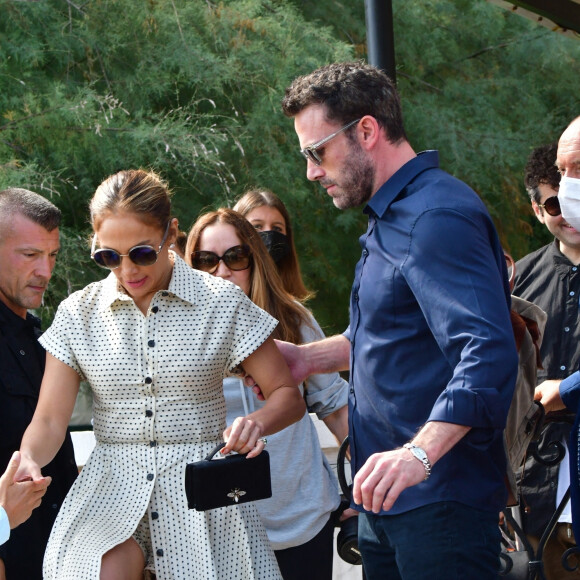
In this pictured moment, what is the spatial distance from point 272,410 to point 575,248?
201 cm

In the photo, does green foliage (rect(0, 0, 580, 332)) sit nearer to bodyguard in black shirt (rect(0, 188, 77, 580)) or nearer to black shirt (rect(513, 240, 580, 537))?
bodyguard in black shirt (rect(0, 188, 77, 580))

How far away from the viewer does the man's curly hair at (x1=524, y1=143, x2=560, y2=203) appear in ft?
14.9

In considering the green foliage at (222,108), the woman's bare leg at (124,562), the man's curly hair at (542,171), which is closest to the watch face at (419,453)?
the woman's bare leg at (124,562)

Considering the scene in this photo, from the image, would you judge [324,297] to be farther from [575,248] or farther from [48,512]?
[48,512]

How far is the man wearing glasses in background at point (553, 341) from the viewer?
4148 millimetres

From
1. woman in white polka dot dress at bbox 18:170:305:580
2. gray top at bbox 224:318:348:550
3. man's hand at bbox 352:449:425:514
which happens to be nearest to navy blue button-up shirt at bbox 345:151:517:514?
man's hand at bbox 352:449:425:514

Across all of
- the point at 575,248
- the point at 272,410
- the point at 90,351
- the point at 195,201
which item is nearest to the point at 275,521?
the point at 272,410

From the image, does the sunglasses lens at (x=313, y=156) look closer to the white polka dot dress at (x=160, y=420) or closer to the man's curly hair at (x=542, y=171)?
the white polka dot dress at (x=160, y=420)

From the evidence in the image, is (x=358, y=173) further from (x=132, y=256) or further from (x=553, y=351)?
(x=553, y=351)

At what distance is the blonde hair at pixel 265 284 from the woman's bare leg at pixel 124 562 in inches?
48.7

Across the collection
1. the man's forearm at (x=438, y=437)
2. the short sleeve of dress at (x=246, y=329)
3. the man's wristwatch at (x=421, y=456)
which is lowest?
the short sleeve of dress at (x=246, y=329)

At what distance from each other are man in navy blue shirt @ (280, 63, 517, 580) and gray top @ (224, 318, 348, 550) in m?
0.89

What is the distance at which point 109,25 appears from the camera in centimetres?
813

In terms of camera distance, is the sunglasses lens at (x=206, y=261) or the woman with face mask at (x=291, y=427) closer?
the woman with face mask at (x=291, y=427)
